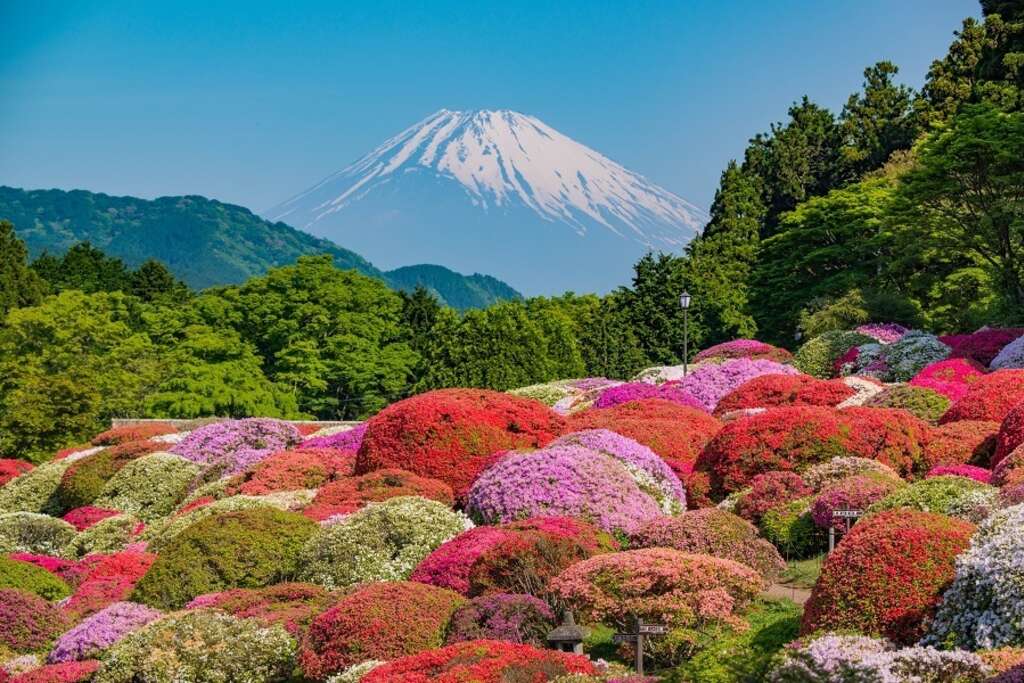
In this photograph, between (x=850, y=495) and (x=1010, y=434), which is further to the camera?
(x=1010, y=434)

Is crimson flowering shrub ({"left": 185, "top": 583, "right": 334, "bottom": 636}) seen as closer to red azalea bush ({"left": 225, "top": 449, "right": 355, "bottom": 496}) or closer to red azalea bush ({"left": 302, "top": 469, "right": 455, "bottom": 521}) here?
red azalea bush ({"left": 302, "top": 469, "right": 455, "bottom": 521})

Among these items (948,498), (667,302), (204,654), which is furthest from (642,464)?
(667,302)

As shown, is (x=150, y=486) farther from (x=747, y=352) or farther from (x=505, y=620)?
(x=747, y=352)

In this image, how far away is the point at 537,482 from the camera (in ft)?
57.1

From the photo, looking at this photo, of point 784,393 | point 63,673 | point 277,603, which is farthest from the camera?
point 784,393

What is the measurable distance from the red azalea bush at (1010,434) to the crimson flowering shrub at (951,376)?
6139 mm

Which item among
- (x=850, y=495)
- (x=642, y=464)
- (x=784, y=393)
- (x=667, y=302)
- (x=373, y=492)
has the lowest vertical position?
(x=373, y=492)

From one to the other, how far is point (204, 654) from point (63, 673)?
74.9 inches

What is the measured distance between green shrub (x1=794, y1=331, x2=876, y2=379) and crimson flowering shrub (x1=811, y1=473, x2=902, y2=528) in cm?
2057

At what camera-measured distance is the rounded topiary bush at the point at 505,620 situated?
12.2 m

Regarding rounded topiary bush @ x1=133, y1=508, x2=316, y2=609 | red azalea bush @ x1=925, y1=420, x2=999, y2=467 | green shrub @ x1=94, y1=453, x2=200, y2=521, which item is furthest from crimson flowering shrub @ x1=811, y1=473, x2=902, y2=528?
green shrub @ x1=94, y1=453, x2=200, y2=521

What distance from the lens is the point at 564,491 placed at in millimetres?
17125

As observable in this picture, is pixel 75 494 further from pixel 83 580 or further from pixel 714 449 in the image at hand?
pixel 714 449

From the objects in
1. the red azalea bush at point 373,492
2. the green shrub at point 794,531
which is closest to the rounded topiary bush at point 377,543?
the red azalea bush at point 373,492
